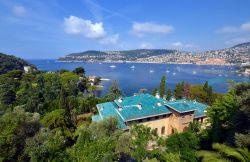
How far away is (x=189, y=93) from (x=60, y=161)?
4102 centimetres

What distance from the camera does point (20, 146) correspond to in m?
15.1

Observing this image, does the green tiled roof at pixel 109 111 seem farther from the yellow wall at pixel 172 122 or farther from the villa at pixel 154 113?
the yellow wall at pixel 172 122

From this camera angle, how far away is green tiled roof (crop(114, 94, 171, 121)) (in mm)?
24025

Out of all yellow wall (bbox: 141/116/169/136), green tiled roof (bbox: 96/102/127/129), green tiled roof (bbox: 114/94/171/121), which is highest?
green tiled roof (bbox: 114/94/171/121)

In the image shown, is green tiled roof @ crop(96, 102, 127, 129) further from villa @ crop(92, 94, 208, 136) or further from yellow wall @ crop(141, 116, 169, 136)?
yellow wall @ crop(141, 116, 169, 136)

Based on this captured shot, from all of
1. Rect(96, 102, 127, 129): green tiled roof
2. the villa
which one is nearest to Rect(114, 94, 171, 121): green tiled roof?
the villa

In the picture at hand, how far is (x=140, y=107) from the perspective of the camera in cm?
2530

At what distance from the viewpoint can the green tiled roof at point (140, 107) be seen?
24.0m

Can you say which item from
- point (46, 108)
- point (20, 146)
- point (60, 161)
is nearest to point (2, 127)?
point (20, 146)

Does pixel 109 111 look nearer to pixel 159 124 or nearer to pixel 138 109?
pixel 138 109

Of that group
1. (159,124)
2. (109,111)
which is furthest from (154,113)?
(109,111)

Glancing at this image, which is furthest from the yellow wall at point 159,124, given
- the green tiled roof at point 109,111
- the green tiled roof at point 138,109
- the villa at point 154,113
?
the green tiled roof at point 109,111

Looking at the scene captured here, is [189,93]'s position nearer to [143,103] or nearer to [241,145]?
[143,103]

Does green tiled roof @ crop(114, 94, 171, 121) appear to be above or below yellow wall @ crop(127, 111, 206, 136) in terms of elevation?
above
